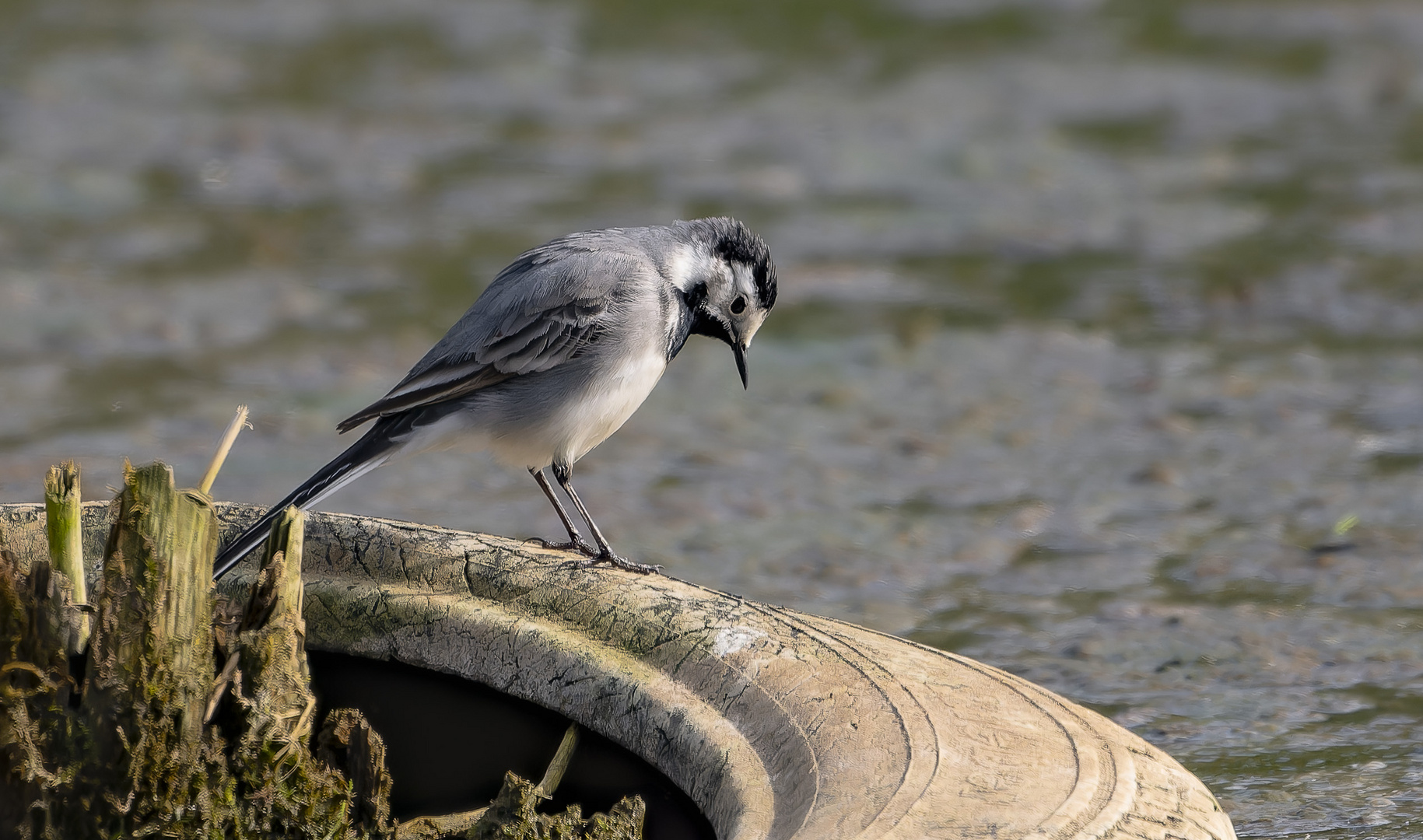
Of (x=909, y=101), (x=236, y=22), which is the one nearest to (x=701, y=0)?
(x=909, y=101)

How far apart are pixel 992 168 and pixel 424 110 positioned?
167 inches

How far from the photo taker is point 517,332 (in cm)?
453

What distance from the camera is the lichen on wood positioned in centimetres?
256

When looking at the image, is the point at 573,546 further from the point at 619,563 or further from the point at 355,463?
the point at 355,463

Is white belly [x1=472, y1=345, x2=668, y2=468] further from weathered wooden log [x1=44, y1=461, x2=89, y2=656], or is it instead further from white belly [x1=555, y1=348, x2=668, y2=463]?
weathered wooden log [x1=44, y1=461, x2=89, y2=656]

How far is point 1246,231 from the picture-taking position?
9578 millimetres

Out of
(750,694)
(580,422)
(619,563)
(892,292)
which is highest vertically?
(750,694)

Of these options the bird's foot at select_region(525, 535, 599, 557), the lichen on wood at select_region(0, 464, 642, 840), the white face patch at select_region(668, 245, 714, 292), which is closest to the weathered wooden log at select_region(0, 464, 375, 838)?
the lichen on wood at select_region(0, 464, 642, 840)

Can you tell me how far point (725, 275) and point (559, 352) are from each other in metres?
0.62

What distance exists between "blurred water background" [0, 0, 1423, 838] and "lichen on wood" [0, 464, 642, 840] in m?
2.33

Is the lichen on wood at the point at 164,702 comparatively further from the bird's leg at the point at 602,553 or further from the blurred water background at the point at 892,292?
the blurred water background at the point at 892,292

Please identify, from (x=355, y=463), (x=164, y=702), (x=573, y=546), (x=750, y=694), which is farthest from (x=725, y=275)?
(x=164, y=702)

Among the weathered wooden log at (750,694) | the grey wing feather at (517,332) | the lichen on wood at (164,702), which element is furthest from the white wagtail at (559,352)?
the lichen on wood at (164,702)

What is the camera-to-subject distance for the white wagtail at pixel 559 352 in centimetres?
450
